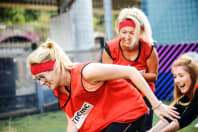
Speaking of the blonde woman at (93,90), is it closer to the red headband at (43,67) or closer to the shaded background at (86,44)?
the red headband at (43,67)

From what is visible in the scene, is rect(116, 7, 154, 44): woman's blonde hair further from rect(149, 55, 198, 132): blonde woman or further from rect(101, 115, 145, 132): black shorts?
rect(101, 115, 145, 132): black shorts

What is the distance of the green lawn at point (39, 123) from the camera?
4.70 meters

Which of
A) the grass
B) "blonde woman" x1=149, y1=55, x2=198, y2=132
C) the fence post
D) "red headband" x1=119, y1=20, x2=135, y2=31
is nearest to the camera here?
"blonde woman" x1=149, y1=55, x2=198, y2=132

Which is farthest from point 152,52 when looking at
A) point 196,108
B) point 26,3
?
point 26,3

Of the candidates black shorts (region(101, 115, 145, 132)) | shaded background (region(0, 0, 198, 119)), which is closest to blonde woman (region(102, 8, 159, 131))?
black shorts (region(101, 115, 145, 132))

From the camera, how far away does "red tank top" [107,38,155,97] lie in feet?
8.44

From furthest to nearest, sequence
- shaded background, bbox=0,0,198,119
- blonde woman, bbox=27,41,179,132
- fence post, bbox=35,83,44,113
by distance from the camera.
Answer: fence post, bbox=35,83,44,113 < shaded background, bbox=0,0,198,119 < blonde woman, bbox=27,41,179,132

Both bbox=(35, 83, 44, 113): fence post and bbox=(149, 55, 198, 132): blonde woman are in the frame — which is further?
bbox=(35, 83, 44, 113): fence post

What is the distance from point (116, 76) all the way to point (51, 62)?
47cm

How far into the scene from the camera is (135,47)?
2.56 meters

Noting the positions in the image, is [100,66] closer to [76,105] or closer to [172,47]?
[76,105]

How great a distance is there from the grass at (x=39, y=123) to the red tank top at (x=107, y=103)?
7.63 ft

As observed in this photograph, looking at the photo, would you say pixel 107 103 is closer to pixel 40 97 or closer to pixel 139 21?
pixel 139 21

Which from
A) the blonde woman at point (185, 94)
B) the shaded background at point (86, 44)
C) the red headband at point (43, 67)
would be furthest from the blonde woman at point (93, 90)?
the shaded background at point (86, 44)
